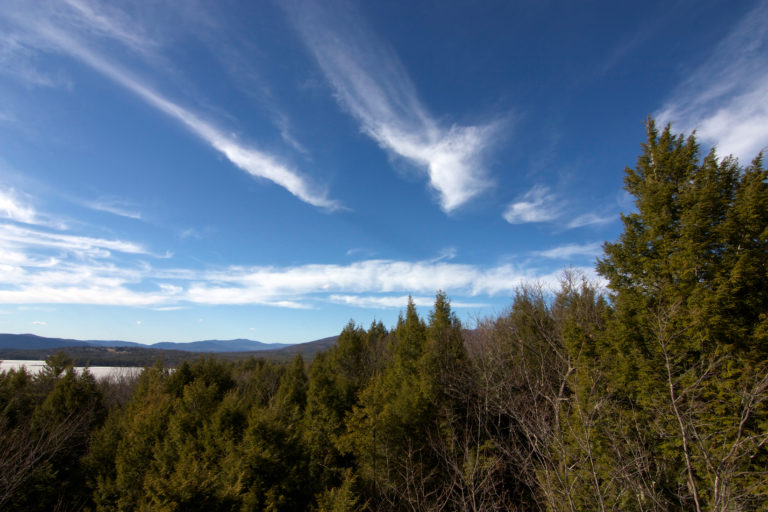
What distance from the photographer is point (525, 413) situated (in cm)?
1303

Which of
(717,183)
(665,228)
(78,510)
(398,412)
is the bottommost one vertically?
(78,510)

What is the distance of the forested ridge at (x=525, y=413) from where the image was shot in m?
9.70

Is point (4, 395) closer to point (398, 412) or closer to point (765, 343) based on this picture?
point (398, 412)

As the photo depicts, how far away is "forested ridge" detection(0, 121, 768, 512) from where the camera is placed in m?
9.70

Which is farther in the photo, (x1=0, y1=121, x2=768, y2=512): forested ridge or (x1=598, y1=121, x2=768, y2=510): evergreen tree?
(x1=598, y1=121, x2=768, y2=510): evergreen tree

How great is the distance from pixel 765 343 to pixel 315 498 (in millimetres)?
19791

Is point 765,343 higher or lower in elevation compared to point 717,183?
lower

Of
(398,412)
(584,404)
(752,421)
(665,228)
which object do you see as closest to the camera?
(752,421)

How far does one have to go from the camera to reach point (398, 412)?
19.7 m

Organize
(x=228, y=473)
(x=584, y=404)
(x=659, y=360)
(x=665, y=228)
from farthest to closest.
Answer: (x=228, y=473) → (x=665, y=228) → (x=659, y=360) → (x=584, y=404)

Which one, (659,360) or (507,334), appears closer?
(659,360)

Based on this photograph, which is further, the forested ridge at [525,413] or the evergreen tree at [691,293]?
the evergreen tree at [691,293]

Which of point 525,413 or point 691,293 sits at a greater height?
point 691,293

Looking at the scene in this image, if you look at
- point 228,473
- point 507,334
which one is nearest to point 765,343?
point 507,334
